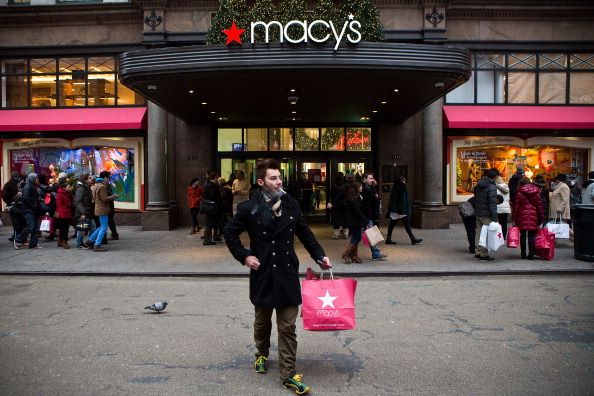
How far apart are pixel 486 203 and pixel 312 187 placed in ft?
28.4

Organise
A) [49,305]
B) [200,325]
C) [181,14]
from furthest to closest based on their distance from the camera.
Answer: [181,14] → [49,305] → [200,325]

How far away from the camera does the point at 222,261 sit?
11.2 m

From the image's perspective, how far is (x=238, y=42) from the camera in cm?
1068

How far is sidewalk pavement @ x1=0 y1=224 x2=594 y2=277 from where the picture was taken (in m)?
10.0

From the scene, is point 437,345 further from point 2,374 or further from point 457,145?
point 457,145

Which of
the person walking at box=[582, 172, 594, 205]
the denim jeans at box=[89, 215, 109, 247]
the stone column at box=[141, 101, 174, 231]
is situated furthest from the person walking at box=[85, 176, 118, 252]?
the person walking at box=[582, 172, 594, 205]

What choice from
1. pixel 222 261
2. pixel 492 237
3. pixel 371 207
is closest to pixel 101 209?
pixel 222 261

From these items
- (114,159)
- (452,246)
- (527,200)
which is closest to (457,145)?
(452,246)

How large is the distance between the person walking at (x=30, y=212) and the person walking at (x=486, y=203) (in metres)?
10.5

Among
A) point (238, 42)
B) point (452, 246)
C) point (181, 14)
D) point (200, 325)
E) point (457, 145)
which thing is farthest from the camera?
point (457, 145)

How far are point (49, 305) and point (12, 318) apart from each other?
29.6 inches

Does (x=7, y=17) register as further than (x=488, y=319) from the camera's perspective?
Yes

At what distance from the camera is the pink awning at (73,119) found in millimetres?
17766

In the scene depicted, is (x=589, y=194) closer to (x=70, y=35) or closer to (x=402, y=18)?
(x=402, y=18)
